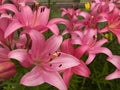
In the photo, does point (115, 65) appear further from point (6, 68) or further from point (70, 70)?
point (6, 68)

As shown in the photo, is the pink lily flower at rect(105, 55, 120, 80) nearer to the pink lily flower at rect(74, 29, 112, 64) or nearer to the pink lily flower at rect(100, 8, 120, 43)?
the pink lily flower at rect(74, 29, 112, 64)

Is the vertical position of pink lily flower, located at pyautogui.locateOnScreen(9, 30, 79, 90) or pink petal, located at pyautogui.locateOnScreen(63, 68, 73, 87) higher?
pink lily flower, located at pyautogui.locateOnScreen(9, 30, 79, 90)

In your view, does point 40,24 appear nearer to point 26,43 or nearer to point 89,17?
point 26,43

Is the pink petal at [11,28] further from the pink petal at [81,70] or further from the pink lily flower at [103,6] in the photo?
the pink lily flower at [103,6]

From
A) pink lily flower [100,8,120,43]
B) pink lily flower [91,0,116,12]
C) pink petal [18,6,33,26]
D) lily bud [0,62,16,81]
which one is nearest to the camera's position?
lily bud [0,62,16,81]

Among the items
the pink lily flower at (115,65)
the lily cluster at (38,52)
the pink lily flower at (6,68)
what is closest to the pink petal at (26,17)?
the lily cluster at (38,52)

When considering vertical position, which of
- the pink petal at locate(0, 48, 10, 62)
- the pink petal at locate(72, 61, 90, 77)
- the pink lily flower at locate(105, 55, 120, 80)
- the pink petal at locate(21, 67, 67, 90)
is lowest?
the pink lily flower at locate(105, 55, 120, 80)

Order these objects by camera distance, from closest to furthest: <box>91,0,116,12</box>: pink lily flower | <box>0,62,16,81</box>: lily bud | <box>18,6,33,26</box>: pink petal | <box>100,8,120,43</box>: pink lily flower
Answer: <box>0,62,16,81</box>: lily bud → <box>18,6,33,26</box>: pink petal → <box>100,8,120,43</box>: pink lily flower → <box>91,0,116,12</box>: pink lily flower

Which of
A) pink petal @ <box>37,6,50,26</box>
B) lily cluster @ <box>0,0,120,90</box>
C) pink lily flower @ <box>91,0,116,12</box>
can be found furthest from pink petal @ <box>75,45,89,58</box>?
pink lily flower @ <box>91,0,116,12</box>
